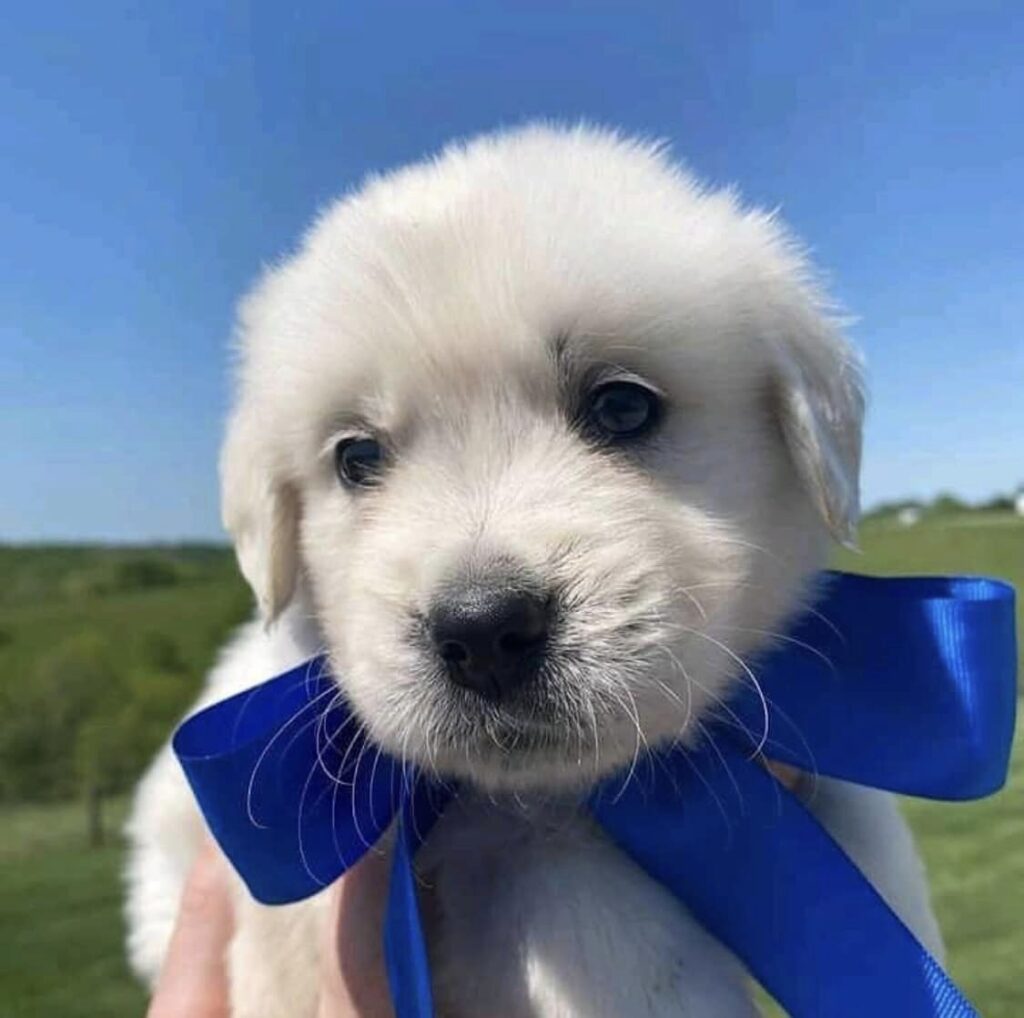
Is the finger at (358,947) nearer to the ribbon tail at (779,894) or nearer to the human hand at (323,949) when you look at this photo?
the human hand at (323,949)

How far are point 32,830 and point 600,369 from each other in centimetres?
592

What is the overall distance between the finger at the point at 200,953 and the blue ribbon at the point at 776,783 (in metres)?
0.44

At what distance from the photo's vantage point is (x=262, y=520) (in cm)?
197

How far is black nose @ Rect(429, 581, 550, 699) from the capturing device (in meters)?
1.41

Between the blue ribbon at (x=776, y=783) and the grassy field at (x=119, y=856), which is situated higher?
the blue ribbon at (x=776, y=783)

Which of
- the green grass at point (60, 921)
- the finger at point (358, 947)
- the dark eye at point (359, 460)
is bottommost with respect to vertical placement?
the green grass at point (60, 921)

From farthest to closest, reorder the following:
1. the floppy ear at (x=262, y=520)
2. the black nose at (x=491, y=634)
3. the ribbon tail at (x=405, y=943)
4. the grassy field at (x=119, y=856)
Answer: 1. the grassy field at (x=119, y=856)
2. the floppy ear at (x=262, y=520)
3. the ribbon tail at (x=405, y=943)
4. the black nose at (x=491, y=634)

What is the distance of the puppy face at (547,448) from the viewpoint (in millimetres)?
1475

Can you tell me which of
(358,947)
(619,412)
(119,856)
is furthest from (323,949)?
(119,856)

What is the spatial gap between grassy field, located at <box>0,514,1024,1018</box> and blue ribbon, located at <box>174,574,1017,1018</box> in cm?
187

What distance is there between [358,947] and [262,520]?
69 cm

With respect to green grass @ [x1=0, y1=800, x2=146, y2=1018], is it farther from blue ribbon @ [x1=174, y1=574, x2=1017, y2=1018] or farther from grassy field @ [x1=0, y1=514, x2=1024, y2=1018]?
blue ribbon @ [x1=174, y1=574, x2=1017, y2=1018]

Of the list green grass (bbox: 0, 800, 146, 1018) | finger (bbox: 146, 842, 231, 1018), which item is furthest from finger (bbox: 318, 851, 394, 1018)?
green grass (bbox: 0, 800, 146, 1018)

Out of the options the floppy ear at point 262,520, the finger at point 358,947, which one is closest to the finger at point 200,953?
the finger at point 358,947
